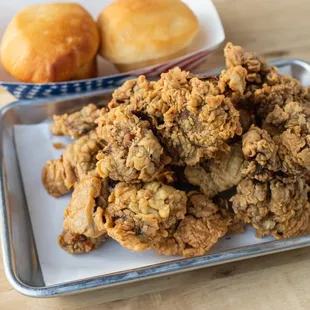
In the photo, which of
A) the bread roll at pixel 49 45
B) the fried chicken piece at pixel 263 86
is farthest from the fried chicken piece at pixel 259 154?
the bread roll at pixel 49 45

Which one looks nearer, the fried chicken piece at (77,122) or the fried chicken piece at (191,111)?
the fried chicken piece at (191,111)

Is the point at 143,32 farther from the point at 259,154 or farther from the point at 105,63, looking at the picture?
the point at 259,154

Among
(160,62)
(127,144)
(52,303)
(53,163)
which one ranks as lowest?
(52,303)

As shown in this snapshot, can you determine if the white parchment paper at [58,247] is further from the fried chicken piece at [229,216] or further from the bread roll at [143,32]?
the bread roll at [143,32]

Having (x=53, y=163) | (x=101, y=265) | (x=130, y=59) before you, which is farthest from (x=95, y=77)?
(x=101, y=265)

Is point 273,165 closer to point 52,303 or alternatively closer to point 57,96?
point 52,303

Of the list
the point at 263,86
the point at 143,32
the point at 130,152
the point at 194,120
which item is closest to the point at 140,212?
the point at 130,152
